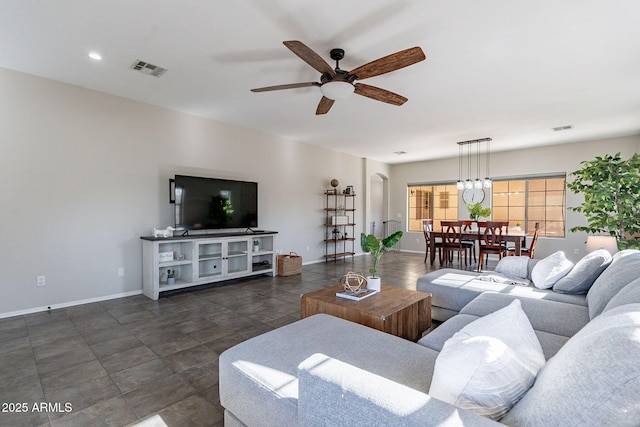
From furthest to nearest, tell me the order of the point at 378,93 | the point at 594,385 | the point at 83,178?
the point at 83,178 < the point at 378,93 < the point at 594,385

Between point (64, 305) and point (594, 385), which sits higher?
point (594, 385)

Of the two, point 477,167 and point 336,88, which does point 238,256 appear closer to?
point 336,88

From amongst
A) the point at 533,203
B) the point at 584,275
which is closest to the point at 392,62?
the point at 584,275

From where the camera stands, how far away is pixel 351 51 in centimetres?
299

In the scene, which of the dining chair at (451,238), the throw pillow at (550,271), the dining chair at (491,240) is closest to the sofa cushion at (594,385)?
the throw pillow at (550,271)

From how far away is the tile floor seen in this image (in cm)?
182

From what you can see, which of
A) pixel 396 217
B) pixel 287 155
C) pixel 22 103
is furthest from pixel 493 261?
pixel 22 103

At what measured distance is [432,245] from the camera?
681 cm

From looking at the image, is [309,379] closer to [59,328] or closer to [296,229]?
[59,328]

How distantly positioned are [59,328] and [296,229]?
13.8ft

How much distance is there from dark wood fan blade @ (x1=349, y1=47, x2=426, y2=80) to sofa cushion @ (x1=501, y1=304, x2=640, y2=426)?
7.08 feet

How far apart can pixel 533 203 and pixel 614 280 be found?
640 centimetres

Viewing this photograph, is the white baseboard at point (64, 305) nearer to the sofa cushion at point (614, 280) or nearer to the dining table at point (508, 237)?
the sofa cushion at point (614, 280)

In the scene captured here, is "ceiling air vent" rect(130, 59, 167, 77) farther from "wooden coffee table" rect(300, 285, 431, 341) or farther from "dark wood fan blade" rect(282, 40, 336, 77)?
"wooden coffee table" rect(300, 285, 431, 341)
